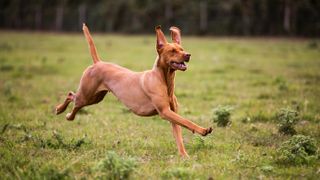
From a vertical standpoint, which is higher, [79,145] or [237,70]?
[79,145]

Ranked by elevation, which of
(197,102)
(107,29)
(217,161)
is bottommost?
(107,29)

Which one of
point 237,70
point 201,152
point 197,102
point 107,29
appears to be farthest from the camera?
point 107,29

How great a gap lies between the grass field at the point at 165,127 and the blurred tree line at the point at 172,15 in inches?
895

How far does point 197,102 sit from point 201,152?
5533mm

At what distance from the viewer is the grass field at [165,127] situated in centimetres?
662

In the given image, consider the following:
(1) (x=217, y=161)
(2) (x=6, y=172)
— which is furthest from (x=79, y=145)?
(1) (x=217, y=161)

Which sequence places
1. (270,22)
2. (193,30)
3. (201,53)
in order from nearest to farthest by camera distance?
(201,53) → (270,22) → (193,30)

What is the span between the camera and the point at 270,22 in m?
44.0

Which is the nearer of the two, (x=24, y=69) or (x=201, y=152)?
(x=201, y=152)

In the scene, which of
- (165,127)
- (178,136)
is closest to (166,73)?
(178,136)

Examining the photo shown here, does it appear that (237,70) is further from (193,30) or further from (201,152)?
(193,30)

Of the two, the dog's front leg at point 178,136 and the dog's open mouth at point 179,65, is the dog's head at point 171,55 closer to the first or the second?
the dog's open mouth at point 179,65

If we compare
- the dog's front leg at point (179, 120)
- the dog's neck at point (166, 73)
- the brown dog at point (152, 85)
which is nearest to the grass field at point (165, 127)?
the dog's front leg at point (179, 120)

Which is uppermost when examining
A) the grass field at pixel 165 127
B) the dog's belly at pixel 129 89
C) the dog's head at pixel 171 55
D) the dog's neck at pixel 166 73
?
the dog's head at pixel 171 55
